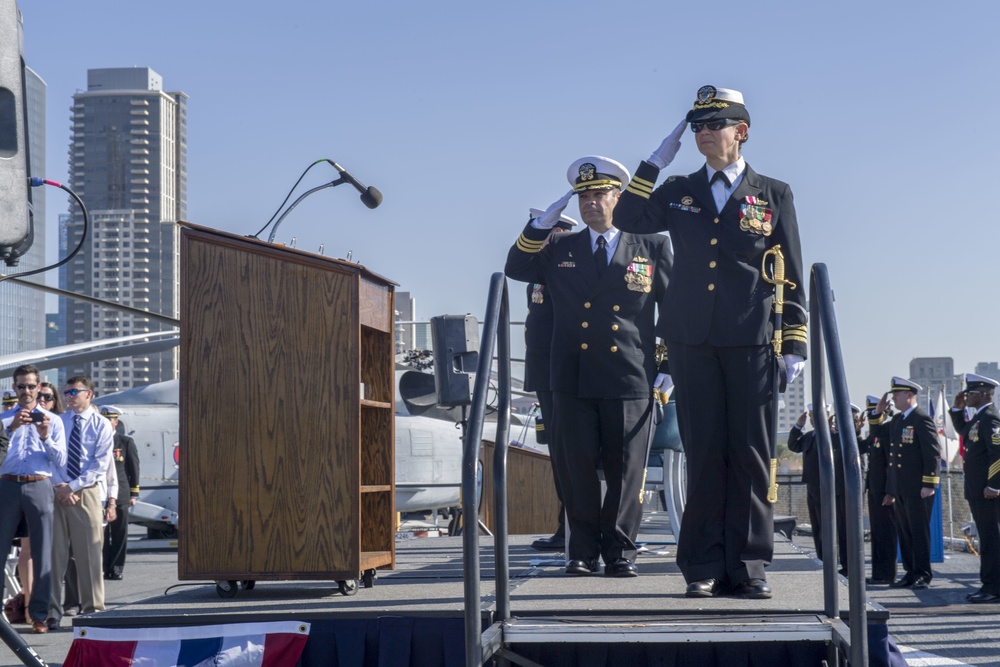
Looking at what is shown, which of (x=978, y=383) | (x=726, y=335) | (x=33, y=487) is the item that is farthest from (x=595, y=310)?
(x=978, y=383)

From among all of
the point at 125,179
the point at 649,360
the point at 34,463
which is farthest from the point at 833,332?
the point at 125,179

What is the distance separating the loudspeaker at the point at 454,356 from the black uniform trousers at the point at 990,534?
475 centimetres

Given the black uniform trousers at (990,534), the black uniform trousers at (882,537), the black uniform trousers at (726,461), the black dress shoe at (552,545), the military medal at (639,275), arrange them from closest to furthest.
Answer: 1. the black uniform trousers at (726,461)
2. the military medal at (639,275)
3. the black dress shoe at (552,545)
4. the black uniform trousers at (990,534)
5. the black uniform trousers at (882,537)

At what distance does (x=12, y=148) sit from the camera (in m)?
3.66

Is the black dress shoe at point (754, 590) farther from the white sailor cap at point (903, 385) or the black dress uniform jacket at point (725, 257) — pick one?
the white sailor cap at point (903, 385)

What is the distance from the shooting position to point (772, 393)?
446 centimetres

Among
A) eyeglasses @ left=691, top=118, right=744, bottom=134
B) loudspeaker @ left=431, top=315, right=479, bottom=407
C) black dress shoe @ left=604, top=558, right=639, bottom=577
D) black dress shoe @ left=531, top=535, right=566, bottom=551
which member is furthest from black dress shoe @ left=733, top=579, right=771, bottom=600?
loudspeaker @ left=431, top=315, right=479, bottom=407

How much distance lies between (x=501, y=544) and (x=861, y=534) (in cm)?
124

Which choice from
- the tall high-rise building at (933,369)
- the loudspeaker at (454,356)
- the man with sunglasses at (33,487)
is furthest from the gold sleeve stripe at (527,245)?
the tall high-rise building at (933,369)

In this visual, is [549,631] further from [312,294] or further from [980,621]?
[980,621]

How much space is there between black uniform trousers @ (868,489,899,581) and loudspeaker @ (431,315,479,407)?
5.43 meters

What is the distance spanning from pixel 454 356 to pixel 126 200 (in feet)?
620

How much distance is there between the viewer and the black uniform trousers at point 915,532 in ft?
37.3

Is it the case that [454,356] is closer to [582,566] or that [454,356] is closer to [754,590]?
[582,566]
